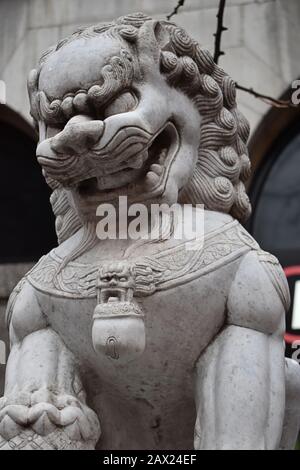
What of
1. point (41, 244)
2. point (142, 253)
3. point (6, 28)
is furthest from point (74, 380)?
point (6, 28)

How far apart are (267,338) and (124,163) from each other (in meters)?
0.49

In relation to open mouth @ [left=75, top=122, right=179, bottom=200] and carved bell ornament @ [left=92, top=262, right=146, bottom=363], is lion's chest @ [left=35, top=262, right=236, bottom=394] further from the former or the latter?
open mouth @ [left=75, top=122, right=179, bottom=200]

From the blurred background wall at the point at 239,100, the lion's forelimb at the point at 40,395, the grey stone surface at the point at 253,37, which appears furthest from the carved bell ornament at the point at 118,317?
the grey stone surface at the point at 253,37

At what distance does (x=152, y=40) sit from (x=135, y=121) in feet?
0.74

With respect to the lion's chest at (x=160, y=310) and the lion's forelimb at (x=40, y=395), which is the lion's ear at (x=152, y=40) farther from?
the lion's forelimb at (x=40, y=395)

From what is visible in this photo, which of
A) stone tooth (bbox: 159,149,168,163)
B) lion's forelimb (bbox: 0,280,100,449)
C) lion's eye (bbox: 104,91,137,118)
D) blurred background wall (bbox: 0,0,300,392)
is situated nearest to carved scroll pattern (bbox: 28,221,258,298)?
lion's forelimb (bbox: 0,280,100,449)

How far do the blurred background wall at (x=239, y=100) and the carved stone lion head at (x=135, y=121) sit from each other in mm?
2800

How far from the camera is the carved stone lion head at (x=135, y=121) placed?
2674 millimetres

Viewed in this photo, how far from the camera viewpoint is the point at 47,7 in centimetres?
634

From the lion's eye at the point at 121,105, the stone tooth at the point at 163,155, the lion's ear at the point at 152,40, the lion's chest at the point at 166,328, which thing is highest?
the lion's ear at the point at 152,40

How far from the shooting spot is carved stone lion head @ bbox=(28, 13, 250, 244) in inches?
105

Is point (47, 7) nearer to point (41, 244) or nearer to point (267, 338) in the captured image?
point (41, 244)

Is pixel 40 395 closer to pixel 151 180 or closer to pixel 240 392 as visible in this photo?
pixel 240 392
